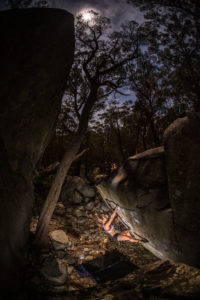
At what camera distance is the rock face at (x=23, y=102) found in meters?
2.71

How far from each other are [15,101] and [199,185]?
467cm

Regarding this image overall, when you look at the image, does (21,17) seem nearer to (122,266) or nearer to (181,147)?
(181,147)

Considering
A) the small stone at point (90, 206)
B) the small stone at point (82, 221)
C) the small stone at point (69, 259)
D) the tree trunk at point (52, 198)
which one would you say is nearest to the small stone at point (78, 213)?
the small stone at point (82, 221)

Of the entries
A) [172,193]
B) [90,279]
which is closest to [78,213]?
[90,279]

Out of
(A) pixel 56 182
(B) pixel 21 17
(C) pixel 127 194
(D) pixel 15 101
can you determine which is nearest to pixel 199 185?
(C) pixel 127 194

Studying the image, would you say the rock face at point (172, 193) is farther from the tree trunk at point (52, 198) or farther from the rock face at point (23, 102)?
the rock face at point (23, 102)

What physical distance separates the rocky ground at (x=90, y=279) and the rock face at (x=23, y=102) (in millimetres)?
1584

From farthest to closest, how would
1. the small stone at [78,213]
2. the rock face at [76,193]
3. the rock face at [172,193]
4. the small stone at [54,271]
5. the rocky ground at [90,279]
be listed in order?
the rock face at [76,193] < the small stone at [78,213] < the small stone at [54,271] < the rock face at [172,193] < the rocky ground at [90,279]

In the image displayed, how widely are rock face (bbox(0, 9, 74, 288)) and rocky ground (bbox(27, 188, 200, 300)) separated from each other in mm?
1584

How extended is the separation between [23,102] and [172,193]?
14.0 feet

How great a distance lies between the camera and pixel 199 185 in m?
3.50

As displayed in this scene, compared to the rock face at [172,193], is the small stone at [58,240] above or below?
below

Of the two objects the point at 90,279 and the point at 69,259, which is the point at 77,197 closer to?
the point at 69,259

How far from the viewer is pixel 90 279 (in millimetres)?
4188
